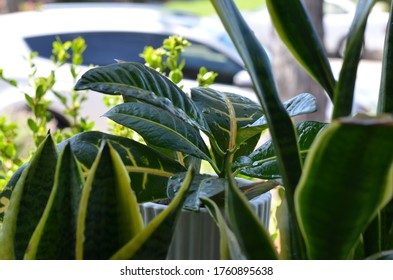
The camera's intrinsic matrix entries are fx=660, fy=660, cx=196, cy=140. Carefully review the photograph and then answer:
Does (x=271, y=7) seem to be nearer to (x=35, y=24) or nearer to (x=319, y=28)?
(x=319, y=28)

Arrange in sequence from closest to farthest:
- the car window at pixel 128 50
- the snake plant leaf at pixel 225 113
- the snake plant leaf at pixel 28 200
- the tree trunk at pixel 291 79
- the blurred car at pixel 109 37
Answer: the snake plant leaf at pixel 28 200
the snake plant leaf at pixel 225 113
the tree trunk at pixel 291 79
the blurred car at pixel 109 37
the car window at pixel 128 50

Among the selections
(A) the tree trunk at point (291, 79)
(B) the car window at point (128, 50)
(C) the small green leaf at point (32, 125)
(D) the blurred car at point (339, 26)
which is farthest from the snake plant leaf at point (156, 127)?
(D) the blurred car at point (339, 26)

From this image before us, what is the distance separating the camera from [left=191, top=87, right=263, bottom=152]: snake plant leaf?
3.61 feet

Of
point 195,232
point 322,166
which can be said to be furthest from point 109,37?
point 322,166

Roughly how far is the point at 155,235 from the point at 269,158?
0.35 m

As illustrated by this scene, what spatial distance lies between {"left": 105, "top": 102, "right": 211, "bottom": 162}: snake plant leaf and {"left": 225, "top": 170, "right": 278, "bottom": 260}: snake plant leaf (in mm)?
290

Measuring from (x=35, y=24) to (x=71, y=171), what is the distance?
6042mm

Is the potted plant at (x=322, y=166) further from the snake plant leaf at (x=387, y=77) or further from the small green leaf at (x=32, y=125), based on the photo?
the small green leaf at (x=32, y=125)

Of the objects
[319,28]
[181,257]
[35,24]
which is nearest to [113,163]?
[181,257]

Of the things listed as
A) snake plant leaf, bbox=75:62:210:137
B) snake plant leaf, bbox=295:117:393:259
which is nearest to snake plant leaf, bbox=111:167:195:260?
snake plant leaf, bbox=295:117:393:259

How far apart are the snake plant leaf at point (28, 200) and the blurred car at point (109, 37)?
5.11m

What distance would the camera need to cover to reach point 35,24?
21.3 ft

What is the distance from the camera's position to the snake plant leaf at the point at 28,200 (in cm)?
83

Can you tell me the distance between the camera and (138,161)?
1005 mm
